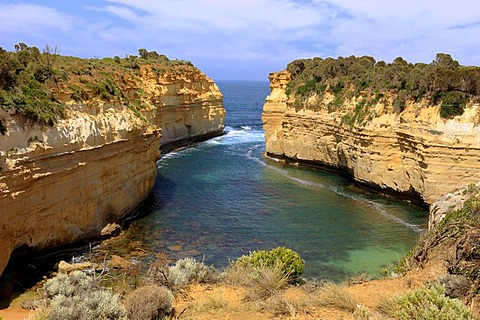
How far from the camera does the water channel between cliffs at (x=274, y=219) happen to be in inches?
795

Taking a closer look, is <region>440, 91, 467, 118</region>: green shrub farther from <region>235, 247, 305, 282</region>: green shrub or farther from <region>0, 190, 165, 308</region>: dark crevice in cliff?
<region>0, 190, 165, 308</region>: dark crevice in cliff

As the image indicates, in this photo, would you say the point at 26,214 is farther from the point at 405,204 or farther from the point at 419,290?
the point at 405,204

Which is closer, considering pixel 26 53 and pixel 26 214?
pixel 26 214

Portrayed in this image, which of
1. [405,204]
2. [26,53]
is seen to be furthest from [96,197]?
[405,204]

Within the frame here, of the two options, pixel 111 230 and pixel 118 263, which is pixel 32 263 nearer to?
pixel 118 263

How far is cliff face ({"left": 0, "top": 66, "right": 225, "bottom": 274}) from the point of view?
54.1 feet

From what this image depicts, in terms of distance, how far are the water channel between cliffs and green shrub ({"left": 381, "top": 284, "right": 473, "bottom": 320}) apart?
9.81 meters

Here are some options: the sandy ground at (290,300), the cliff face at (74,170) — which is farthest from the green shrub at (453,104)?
the sandy ground at (290,300)

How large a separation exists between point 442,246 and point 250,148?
3909 centimetres

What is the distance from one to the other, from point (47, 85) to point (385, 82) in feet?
76.4

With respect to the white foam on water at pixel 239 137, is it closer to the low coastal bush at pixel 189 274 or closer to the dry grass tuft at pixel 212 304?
the low coastal bush at pixel 189 274

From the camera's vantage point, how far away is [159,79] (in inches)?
1730

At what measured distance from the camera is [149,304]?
29.9 feet

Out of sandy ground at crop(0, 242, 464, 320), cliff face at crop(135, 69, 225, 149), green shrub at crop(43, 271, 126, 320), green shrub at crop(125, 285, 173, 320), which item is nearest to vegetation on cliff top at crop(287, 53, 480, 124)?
cliff face at crop(135, 69, 225, 149)
